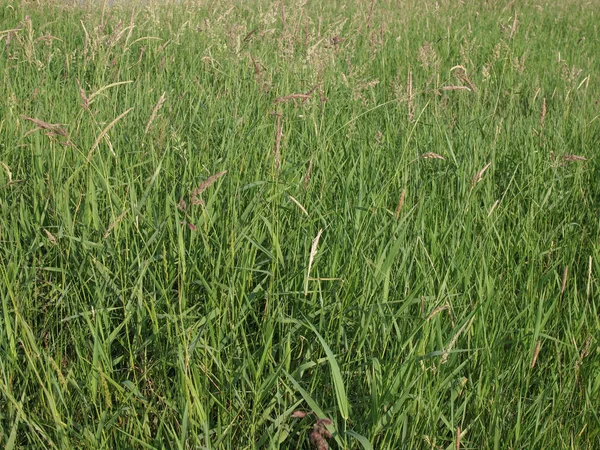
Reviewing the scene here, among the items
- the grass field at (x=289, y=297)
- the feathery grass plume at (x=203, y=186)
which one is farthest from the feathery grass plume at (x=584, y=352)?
the feathery grass plume at (x=203, y=186)

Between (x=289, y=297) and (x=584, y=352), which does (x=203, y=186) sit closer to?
(x=289, y=297)

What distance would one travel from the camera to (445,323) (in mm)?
1521

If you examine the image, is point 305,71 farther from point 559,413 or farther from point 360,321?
point 559,413

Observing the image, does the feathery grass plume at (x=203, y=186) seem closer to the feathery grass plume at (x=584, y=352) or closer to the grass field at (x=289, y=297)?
the grass field at (x=289, y=297)

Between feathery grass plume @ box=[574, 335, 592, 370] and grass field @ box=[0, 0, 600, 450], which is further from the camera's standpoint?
feathery grass plume @ box=[574, 335, 592, 370]

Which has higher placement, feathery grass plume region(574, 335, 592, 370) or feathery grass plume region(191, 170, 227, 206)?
feathery grass plume region(191, 170, 227, 206)

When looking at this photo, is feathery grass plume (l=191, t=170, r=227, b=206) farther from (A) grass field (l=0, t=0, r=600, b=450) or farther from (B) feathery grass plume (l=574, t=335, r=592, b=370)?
(B) feathery grass plume (l=574, t=335, r=592, b=370)

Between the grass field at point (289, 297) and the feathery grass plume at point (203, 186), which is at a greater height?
the feathery grass plume at point (203, 186)

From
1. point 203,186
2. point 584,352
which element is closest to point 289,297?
point 203,186

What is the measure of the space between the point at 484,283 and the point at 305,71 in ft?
5.17

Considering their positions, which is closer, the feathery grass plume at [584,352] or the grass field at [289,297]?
the grass field at [289,297]

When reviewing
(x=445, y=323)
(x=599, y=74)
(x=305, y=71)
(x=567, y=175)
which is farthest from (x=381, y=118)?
(x=599, y=74)

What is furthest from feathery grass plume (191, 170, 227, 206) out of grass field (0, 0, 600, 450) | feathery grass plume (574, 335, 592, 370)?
feathery grass plume (574, 335, 592, 370)

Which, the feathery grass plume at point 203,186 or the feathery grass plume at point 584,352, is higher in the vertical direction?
the feathery grass plume at point 203,186
